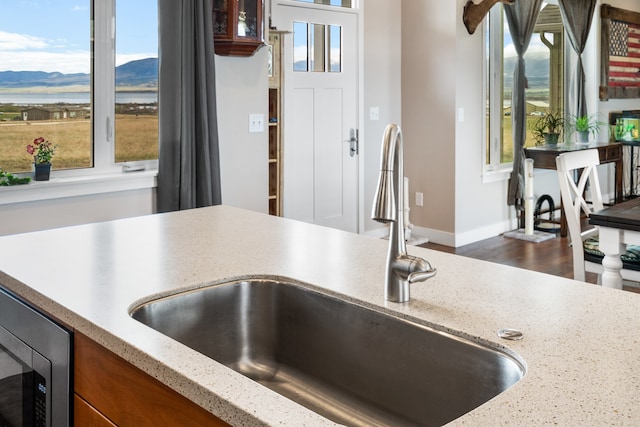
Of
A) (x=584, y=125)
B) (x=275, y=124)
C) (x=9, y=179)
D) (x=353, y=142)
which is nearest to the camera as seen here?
(x=9, y=179)

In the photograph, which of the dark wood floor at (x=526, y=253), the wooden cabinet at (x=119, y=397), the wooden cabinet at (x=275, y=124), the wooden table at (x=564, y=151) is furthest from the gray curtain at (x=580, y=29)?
the wooden cabinet at (x=119, y=397)

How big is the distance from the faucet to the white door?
399cm

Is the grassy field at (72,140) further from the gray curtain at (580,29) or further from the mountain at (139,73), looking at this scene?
the gray curtain at (580,29)

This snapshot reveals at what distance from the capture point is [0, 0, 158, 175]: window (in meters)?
3.69

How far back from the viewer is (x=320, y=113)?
561 cm

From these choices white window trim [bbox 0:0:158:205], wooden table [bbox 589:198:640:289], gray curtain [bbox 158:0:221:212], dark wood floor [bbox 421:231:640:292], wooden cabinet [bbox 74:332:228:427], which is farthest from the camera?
dark wood floor [bbox 421:231:640:292]

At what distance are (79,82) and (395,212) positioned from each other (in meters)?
3.11

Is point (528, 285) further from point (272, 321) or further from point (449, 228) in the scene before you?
point (449, 228)

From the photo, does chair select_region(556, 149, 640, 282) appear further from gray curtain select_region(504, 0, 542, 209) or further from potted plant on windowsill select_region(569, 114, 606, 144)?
potted plant on windowsill select_region(569, 114, 606, 144)

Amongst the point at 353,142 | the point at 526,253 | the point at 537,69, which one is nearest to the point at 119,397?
the point at 353,142

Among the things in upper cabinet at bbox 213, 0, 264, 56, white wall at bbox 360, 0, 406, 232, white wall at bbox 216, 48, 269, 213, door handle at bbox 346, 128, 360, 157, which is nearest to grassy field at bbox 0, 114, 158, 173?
white wall at bbox 216, 48, 269, 213

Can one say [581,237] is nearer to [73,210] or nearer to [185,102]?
[185,102]

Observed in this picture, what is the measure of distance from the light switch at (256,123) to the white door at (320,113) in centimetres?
64

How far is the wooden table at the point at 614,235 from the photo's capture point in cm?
274
